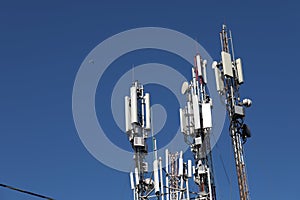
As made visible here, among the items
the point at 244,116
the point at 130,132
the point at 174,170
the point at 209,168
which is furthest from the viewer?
the point at 174,170

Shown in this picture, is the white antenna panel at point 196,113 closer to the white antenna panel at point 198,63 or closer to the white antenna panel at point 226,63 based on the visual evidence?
the white antenna panel at point 198,63

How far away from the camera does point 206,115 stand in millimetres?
24422

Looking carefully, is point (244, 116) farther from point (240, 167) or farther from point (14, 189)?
point (14, 189)

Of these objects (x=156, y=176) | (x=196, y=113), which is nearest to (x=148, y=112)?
(x=196, y=113)

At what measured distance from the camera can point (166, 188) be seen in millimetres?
24844

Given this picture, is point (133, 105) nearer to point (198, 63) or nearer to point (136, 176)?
point (136, 176)

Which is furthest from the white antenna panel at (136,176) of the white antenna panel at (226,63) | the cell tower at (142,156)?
the white antenna panel at (226,63)

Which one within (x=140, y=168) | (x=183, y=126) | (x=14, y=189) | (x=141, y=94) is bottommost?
(x=14, y=189)

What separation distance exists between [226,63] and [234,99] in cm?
178

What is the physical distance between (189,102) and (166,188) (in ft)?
15.3

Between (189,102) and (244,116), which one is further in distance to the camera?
(189,102)

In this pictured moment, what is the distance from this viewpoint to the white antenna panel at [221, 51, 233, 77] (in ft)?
76.7

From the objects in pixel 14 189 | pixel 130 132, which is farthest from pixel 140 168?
pixel 14 189

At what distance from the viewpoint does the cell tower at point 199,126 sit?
23.9m
